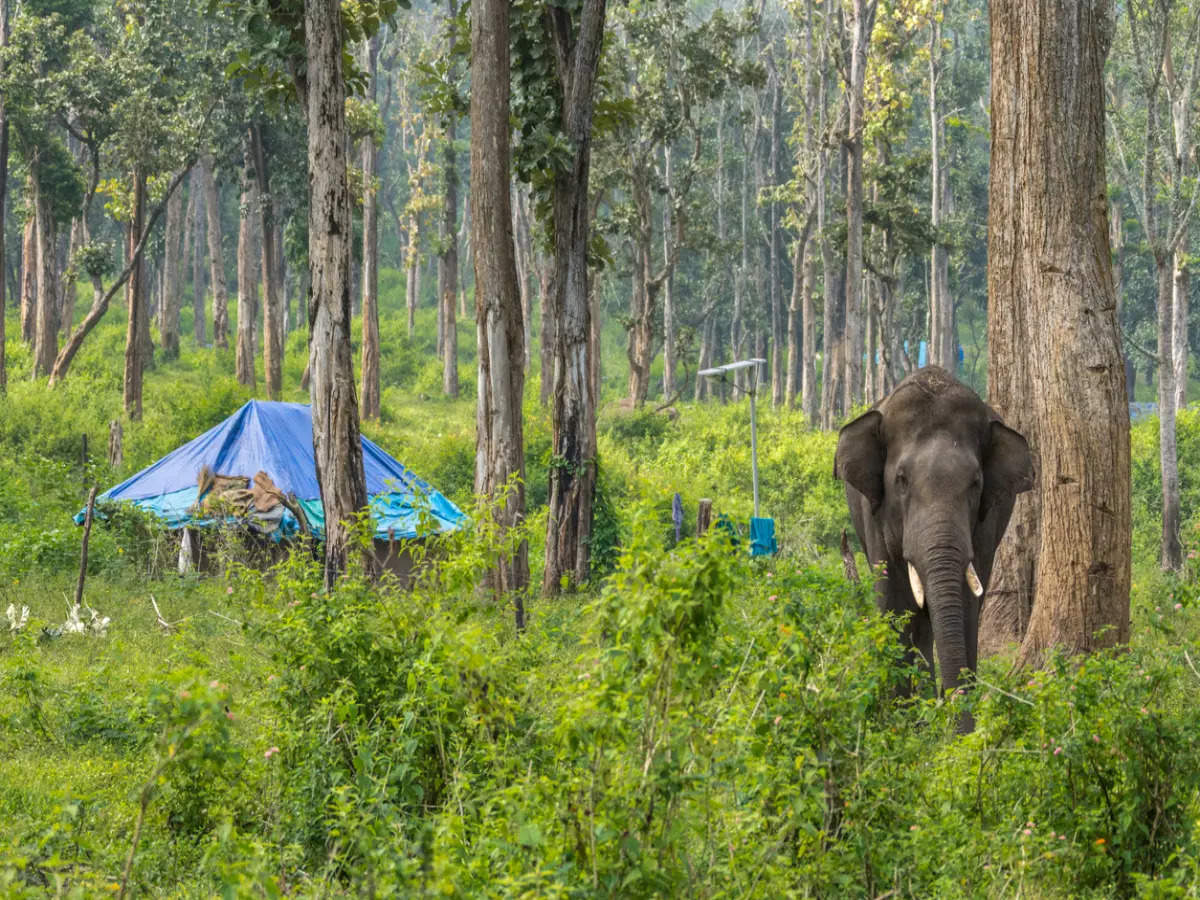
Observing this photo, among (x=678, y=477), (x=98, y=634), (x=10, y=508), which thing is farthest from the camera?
(x=678, y=477)

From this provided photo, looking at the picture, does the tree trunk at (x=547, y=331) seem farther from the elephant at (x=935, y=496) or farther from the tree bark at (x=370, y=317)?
the elephant at (x=935, y=496)

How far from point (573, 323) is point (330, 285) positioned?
5006mm

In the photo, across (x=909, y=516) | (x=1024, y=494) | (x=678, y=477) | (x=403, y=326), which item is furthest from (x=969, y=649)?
(x=403, y=326)

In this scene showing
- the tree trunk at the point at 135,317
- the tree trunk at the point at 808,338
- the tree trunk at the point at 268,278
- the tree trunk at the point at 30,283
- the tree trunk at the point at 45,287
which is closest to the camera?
the tree trunk at the point at 135,317

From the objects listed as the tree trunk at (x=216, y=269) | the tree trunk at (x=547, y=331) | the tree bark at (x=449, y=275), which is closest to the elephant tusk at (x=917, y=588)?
the tree trunk at (x=547, y=331)

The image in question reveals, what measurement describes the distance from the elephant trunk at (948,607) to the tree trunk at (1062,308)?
127cm

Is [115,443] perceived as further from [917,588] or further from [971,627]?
[971,627]

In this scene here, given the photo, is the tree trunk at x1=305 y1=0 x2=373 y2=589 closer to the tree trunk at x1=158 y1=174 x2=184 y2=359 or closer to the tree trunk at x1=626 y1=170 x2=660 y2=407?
the tree trunk at x1=626 y1=170 x2=660 y2=407

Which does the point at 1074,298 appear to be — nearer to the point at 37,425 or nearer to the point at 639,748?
the point at 639,748

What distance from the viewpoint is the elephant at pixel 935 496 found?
8.47 m

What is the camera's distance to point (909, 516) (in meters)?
8.82

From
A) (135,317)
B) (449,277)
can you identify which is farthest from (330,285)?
(449,277)

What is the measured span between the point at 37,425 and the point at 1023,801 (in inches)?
885

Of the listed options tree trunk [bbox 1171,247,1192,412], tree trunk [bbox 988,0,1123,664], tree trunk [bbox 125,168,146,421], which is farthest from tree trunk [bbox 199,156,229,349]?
tree trunk [bbox 988,0,1123,664]
